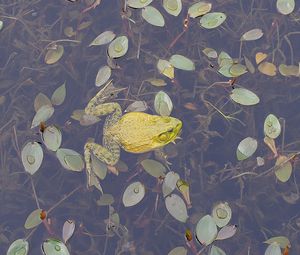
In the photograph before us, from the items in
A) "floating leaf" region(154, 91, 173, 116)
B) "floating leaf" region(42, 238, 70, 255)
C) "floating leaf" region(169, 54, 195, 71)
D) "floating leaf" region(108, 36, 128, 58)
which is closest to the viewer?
"floating leaf" region(42, 238, 70, 255)

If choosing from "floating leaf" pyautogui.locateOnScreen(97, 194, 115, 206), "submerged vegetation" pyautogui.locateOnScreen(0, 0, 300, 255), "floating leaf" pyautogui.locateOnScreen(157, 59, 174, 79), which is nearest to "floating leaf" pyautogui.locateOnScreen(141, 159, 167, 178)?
"submerged vegetation" pyautogui.locateOnScreen(0, 0, 300, 255)

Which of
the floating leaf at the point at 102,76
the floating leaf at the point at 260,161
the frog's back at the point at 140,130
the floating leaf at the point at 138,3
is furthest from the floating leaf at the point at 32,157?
the floating leaf at the point at 260,161

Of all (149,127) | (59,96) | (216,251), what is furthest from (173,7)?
(216,251)

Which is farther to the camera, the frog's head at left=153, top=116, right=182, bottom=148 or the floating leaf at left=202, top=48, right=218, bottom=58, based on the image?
the floating leaf at left=202, top=48, right=218, bottom=58

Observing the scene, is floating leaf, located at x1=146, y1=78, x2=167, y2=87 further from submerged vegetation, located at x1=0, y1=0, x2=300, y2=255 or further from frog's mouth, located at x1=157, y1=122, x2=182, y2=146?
frog's mouth, located at x1=157, y1=122, x2=182, y2=146

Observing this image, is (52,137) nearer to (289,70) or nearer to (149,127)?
(149,127)

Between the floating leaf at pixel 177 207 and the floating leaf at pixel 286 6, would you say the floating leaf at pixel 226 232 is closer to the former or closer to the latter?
the floating leaf at pixel 177 207
